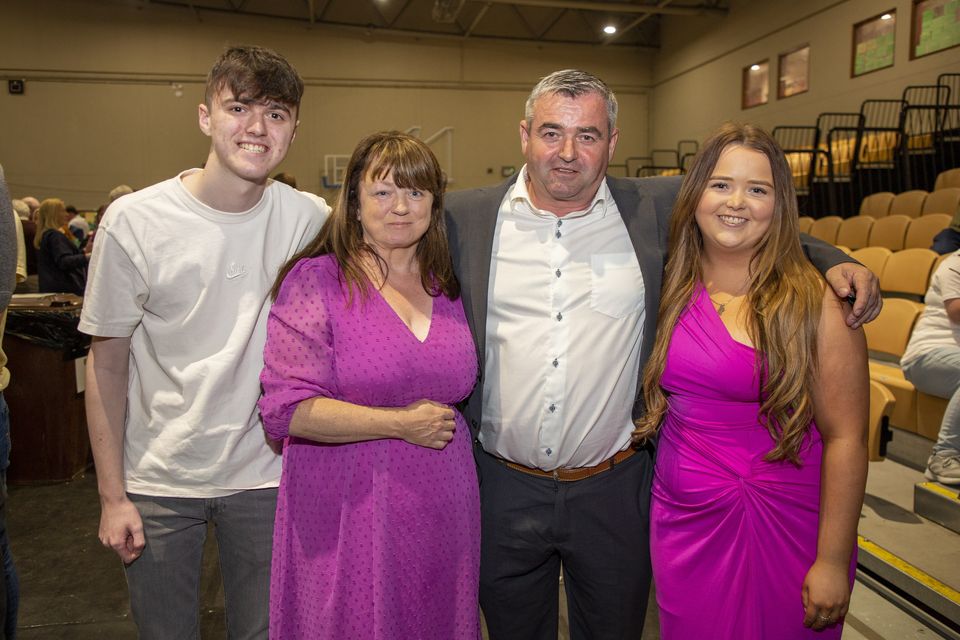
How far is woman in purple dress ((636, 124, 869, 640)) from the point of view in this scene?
1451 millimetres

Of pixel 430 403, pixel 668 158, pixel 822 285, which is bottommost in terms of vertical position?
pixel 430 403

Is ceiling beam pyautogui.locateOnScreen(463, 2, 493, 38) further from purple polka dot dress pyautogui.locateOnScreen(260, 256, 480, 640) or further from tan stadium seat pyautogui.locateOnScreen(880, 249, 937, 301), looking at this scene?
purple polka dot dress pyautogui.locateOnScreen(260, 256, 480, 640)

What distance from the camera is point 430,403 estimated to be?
1.43 metres

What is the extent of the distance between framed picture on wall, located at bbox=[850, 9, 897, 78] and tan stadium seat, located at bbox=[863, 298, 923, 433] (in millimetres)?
6381

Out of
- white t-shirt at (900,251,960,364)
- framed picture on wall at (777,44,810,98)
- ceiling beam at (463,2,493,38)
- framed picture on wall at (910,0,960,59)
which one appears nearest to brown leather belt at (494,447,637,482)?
white t-shirt at (900,251,960,364)

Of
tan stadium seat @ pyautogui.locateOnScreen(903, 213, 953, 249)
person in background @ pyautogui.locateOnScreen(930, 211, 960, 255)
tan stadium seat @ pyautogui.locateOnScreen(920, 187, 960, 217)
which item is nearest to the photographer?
person in background @ pyautogui.locateOnScreen(930, 211, 960, 255)

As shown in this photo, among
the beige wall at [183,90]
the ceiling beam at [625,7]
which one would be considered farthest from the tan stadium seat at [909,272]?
the beige wall at [183,90]

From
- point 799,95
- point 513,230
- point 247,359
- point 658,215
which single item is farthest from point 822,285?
point 799,95

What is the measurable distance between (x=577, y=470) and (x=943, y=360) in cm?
229

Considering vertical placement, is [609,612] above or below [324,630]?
below

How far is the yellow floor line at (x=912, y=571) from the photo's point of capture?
231 centimetres

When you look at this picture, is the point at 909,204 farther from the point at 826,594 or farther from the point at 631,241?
the point at 826,594

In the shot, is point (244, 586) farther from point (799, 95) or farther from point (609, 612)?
point (799, 95)

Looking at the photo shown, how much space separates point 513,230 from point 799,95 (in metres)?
10.4
